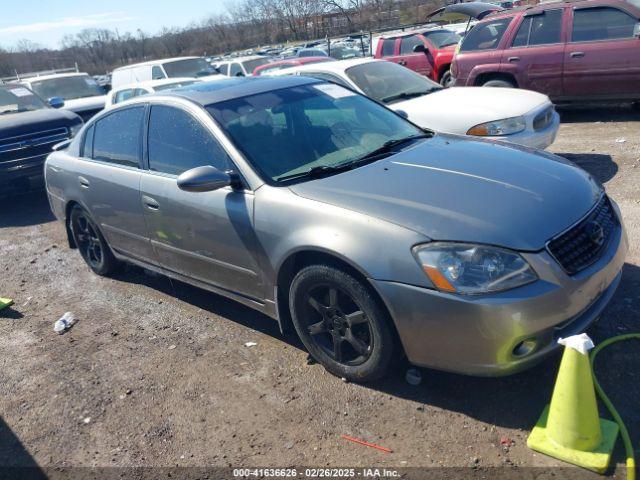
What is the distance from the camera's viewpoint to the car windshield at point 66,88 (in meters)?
13.1

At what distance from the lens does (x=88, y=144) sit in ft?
17.3

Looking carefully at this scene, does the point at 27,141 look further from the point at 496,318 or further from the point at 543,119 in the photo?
the point at 496,318

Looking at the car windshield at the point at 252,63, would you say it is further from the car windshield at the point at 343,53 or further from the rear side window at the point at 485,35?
the rear side window at the point at 485,35

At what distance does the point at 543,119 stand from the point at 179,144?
4.36 meters

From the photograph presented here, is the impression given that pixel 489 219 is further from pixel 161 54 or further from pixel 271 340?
pixel 161 54

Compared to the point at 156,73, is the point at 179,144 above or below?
above

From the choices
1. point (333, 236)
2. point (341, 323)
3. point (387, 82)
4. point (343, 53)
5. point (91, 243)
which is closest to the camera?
point (333, 236)

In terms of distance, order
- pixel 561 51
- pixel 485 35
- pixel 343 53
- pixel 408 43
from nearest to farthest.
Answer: pixel 561 51, pixel 485 35, pixel 408 43, pixel 343 53

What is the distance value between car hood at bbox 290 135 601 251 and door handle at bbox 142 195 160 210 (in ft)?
4.24

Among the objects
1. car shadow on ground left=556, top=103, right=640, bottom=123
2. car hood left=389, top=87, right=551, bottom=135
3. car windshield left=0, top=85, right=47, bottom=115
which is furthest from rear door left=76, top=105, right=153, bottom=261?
car shadow on ground left=556, top=103, right=640, bottom=123

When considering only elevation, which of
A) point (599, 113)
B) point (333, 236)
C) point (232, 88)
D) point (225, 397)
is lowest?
point (599, 113)

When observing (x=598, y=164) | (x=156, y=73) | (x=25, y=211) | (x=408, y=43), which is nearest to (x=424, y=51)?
(x=408, y=43)

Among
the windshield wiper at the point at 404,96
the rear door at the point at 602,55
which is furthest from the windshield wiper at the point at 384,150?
the rear door at the point at 602,55

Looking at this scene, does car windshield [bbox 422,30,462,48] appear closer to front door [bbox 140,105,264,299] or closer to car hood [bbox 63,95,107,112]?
car hood [bbox 63,95,107,112]
